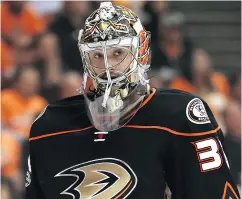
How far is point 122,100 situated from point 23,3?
166 inches

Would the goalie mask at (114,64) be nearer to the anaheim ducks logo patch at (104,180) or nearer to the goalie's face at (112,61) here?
the goalie's face at (112,61)

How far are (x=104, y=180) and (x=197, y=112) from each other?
40 centimetres

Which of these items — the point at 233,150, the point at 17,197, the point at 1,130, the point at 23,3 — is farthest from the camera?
the point at 23,3

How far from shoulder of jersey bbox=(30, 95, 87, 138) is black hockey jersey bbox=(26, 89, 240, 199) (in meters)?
0.05

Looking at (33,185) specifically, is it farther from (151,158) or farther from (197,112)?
(197,112)

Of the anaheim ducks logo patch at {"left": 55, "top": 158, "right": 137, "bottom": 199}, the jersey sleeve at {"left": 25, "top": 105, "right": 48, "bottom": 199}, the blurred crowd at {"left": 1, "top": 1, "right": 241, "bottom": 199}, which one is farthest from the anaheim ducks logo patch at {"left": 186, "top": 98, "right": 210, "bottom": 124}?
the blurred crowd at {"left": 1, "top": 1, "right": 241, "bottom": 199}

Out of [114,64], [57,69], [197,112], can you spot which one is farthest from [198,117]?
[57,69]

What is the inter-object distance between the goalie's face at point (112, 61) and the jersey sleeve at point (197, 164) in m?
0.28

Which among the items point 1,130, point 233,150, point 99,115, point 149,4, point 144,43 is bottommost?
point 233,150

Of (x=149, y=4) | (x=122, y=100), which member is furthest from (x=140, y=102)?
(x=149, y=4)

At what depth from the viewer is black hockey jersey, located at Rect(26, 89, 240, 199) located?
7.89 ft

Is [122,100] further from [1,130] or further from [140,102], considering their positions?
[1,130]

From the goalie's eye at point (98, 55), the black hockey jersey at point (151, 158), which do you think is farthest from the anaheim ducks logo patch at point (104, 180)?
the goalie's eye at point (98, 55)

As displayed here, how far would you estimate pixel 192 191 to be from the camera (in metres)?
2.40
